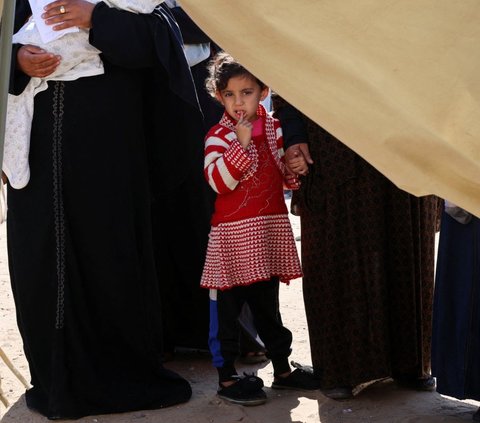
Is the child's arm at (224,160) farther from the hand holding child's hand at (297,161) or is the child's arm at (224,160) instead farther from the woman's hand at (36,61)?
the woman's hand at (36,61)

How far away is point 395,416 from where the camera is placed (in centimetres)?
459

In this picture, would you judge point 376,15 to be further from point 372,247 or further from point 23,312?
point 23,312

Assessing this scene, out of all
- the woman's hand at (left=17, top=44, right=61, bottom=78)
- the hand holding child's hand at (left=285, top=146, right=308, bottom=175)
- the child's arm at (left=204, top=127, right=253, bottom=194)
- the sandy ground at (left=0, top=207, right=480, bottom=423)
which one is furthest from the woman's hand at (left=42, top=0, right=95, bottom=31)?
the sandy ground at (left=0, top=207, right=480, bottom=423)

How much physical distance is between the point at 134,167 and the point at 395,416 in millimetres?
1576

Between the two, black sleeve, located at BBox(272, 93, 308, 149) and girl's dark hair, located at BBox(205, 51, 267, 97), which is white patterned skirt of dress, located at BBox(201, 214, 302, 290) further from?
girl's dark hair, located at BBox(205, 51, 267, 97)

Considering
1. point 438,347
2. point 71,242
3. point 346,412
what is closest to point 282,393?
point 346,412

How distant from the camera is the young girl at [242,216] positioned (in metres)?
4.61

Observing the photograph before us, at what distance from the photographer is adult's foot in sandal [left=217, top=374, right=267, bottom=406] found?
480cm

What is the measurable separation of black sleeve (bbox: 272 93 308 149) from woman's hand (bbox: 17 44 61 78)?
0.97 meters

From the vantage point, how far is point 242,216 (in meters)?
4.65

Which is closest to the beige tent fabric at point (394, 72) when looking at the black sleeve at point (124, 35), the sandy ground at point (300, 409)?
the black sleeve at point (124, 35)

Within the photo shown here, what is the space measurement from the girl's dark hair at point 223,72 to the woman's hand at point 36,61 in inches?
27.1

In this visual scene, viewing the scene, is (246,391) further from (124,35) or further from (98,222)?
(124,35)

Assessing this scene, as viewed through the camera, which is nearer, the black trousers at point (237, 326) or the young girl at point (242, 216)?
the young girl at point (242, 216)
